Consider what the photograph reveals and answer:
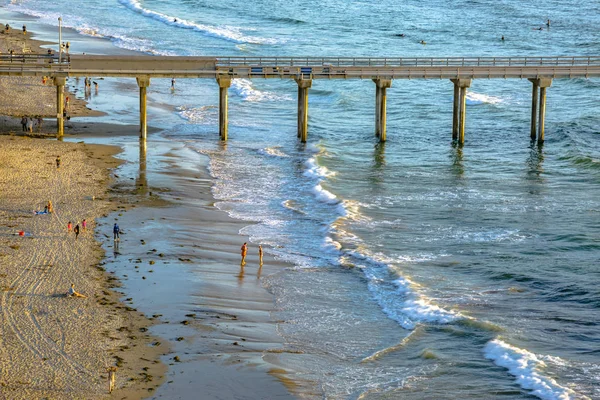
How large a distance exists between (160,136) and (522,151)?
18557 mm

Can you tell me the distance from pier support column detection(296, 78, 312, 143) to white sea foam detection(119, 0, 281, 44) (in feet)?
124

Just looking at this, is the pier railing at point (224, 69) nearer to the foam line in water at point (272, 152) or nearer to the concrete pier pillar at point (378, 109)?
the concrete pier pillar at point (378, 109)

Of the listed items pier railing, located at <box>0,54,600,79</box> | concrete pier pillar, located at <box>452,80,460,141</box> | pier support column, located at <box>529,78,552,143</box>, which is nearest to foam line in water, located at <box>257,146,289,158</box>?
pier railing, located at <box>0,54,600,79</box>

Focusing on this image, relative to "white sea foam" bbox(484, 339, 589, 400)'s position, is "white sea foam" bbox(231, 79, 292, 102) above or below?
above

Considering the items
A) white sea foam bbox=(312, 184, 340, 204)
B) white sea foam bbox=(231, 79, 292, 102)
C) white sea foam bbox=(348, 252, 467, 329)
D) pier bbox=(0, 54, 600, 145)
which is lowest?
white sea foam bbox=(348, 252, 467, 329)

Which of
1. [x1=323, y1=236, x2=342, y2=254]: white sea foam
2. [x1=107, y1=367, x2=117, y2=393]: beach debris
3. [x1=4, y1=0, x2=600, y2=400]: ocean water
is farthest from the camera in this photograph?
[x1=323, y1=236, x2=342, y2=254]: white sea foam

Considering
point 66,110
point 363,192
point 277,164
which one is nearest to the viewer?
point 363,192

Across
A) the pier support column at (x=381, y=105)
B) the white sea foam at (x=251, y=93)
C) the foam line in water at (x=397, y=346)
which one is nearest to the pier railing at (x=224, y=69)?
the pier support column at (x=381, y=105)

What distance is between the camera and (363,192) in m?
42.5

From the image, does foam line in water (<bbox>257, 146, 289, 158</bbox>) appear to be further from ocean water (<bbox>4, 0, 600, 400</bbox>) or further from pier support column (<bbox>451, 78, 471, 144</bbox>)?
pier support column (<bbox>451, 78, 471, 144</bbox>)

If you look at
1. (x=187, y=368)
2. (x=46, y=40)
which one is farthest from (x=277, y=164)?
(x=46, y=40)

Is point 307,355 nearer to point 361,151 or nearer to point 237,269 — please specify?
point 237,269

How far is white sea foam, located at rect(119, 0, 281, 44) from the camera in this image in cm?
8969

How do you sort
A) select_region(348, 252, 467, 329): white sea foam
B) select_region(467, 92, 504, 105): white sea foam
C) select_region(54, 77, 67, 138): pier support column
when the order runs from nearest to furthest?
select_region(348, 252, 467, 329): white sea foam < select_region(54, 77, 67, 138): pier support column < select_region(467, 92, 504, 105): white sea foam
